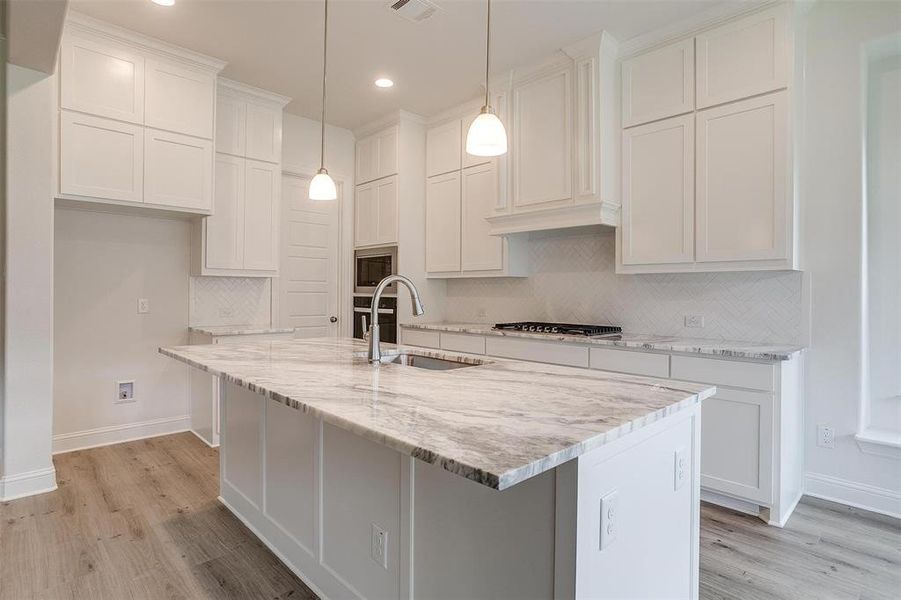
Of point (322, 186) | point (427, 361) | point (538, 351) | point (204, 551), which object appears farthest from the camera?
point (538, 351)

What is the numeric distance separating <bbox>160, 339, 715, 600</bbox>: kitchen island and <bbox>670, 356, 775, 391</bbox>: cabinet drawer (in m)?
1.14

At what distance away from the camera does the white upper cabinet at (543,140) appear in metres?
3.47

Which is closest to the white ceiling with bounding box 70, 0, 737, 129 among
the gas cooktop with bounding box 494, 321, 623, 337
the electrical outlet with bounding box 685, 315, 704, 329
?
the electrical outlet with bounding box 685, 315, 704, 329

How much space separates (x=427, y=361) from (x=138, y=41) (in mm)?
2941

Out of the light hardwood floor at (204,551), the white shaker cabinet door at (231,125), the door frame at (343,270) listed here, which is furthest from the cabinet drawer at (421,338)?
the white shaker cabinet door at (231,125)

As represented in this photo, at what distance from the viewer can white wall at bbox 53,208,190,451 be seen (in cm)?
354

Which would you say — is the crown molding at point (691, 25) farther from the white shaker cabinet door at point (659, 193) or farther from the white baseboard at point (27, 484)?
the white baseboard at point (27, 484)

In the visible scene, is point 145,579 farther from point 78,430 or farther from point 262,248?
point 262,248

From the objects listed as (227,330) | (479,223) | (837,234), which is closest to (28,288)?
(227,330)

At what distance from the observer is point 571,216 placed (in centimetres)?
343

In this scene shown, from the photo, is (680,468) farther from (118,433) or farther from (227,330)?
(118,433)

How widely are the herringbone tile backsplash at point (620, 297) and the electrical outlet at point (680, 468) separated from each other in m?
1.81

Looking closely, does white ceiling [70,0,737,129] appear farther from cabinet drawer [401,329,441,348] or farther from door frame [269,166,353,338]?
cabinet drawer [401,329,441,348]

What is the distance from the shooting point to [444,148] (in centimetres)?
452
